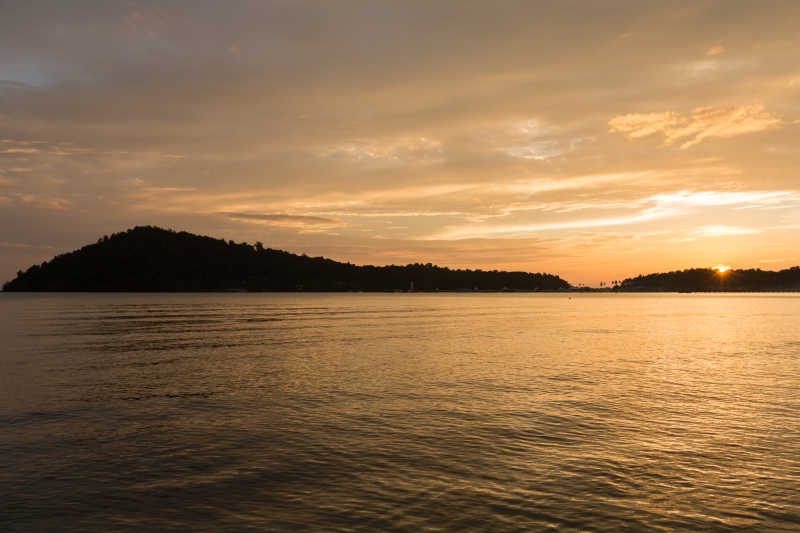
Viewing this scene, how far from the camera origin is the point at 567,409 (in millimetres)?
26781

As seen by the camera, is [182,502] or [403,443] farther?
[403,443]

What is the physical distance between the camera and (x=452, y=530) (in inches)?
523

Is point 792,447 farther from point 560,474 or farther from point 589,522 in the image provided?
point 589,522

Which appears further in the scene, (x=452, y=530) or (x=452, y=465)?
(x=452, y=465)

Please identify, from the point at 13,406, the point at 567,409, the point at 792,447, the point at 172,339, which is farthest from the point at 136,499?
A: the point at 172,339

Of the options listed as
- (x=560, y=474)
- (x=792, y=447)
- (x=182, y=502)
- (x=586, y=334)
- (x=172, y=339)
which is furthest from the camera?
(x=586, y=334)

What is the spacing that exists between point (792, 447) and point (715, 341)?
5032 cm

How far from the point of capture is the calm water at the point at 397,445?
47.4 ft

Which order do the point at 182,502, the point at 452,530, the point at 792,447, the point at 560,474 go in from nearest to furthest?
the point at 452,530, the point at 182,502, the point at 560,474, the point at 792,447

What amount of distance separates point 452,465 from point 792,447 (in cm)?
1363

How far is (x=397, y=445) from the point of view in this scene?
67.6 ft

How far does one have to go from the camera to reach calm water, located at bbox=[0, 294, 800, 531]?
14.4 metres

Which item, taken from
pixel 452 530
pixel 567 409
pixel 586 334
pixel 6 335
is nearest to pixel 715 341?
pixel 586 334

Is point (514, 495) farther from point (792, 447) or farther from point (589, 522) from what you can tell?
point (792, 447)
